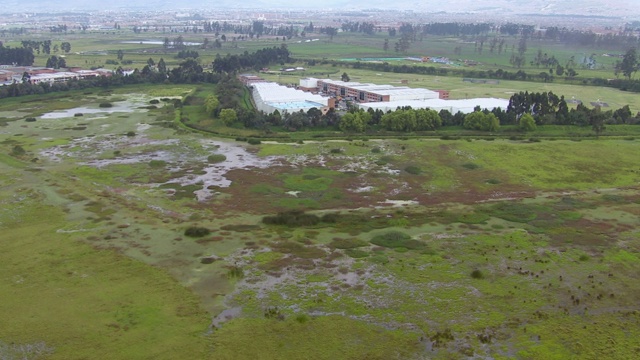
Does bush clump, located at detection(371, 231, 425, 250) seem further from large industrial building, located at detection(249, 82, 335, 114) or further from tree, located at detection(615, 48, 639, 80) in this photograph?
tree, located at detection(615, 48, 639, 80)

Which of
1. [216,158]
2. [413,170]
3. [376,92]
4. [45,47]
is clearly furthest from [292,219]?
[45,47]

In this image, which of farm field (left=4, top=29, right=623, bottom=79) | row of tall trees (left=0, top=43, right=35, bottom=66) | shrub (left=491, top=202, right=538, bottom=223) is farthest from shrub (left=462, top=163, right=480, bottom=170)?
row of tall trees (left=0, top=43, right=35, bottom=66)

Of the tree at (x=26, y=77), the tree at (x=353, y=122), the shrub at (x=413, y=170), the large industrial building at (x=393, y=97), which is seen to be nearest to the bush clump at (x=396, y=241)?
the shrub at (x=413, y=170)

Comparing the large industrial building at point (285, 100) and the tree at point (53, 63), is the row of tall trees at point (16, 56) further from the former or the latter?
the large industrial building at point (285, 100)

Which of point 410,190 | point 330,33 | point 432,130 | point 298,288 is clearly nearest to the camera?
point 298,288

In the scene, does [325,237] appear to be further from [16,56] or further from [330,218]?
[16,56]

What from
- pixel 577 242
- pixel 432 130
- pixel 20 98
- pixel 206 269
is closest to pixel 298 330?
pixel 206 269

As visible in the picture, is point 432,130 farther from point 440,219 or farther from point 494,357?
point 494,357

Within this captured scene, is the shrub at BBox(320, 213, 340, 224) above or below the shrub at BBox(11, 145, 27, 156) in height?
above
